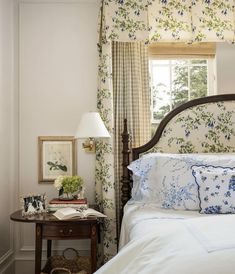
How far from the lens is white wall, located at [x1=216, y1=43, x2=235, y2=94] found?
11.1ft

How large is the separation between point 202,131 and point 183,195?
757 mm

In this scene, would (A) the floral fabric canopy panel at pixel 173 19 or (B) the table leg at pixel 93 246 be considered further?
(A) the floral fabric canopy panel at pixel 173 19

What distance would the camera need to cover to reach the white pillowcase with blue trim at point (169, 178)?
8.73ft

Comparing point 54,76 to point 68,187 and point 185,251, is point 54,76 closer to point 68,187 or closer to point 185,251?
point 68,187

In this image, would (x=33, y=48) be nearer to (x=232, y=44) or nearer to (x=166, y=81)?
(x=166, y=81)

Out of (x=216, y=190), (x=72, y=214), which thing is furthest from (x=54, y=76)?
(x=216, y=190)

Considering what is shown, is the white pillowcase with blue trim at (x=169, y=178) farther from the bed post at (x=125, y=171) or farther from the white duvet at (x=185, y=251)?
the white duvet at (x=185, y=251)

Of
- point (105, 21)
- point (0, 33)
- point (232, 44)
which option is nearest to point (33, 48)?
point (0, 33)

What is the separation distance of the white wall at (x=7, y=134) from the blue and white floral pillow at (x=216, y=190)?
1.61 m

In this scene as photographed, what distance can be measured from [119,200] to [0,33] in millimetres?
1764

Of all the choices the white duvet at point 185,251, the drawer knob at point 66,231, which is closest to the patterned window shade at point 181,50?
the drawer knob at point 66,231

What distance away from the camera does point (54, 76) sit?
11.1 feet

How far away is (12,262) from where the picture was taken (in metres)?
3.22

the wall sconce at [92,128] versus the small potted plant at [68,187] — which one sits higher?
the wall sconce at [92,128]
